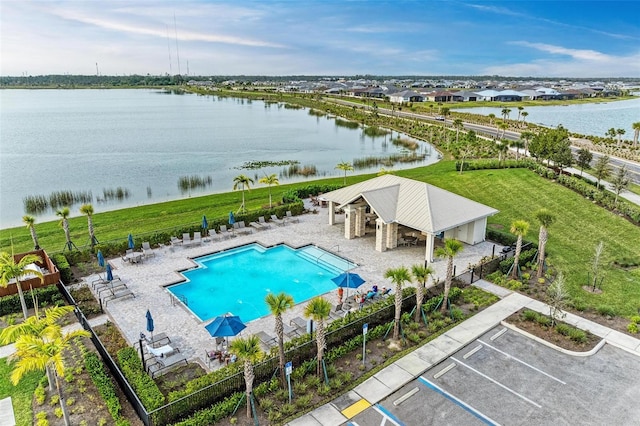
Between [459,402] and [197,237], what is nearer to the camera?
[459,402]

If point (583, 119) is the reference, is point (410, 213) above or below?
below

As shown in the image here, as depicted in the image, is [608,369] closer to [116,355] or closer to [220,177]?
[116,355]

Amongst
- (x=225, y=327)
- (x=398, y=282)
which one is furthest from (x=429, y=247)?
(x=225, y=327)

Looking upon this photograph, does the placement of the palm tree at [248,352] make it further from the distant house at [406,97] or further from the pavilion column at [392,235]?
the distant house at [406,97]

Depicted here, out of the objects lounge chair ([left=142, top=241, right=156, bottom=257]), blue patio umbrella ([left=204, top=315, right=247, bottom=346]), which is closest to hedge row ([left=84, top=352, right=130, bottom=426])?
blue patio umbrella ([left=204, top=315, right=247, bottom=346])

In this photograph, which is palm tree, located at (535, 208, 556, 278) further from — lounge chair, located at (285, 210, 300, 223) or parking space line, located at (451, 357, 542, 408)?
lounge chair, located at (285, 210, 300, 223)

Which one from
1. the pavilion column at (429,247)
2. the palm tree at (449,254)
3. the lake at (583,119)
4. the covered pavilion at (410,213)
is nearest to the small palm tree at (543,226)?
the covered pavilion at (410,213)

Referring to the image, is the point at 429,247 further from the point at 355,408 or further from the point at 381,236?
the point at 355,408
